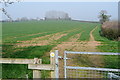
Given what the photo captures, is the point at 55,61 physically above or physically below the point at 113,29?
below

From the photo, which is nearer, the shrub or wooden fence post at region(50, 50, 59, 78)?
wooden fence post at region(50, 50, 59, 78)

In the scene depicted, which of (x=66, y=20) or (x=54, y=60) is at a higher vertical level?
(x=66, y=20)

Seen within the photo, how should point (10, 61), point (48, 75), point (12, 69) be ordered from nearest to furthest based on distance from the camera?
point (10, 61) → point (48, 75) → point (12, 69)

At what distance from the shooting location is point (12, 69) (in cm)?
643

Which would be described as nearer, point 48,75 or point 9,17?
point 48,75

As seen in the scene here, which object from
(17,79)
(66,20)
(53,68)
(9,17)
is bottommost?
(17,79)

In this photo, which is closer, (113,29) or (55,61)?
(55,61)

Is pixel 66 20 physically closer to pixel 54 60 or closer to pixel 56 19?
pixel 56 19

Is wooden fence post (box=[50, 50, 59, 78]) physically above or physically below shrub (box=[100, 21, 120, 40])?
below

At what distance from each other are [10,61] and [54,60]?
Result: 104 cm

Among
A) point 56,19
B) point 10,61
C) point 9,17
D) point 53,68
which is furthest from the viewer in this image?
point 56,19

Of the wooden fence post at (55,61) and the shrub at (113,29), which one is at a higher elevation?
the shrub at (113,29)

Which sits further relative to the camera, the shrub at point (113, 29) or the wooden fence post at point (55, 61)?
the shrub at point (113, 29)

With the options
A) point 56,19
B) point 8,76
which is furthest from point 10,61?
point 56,19
